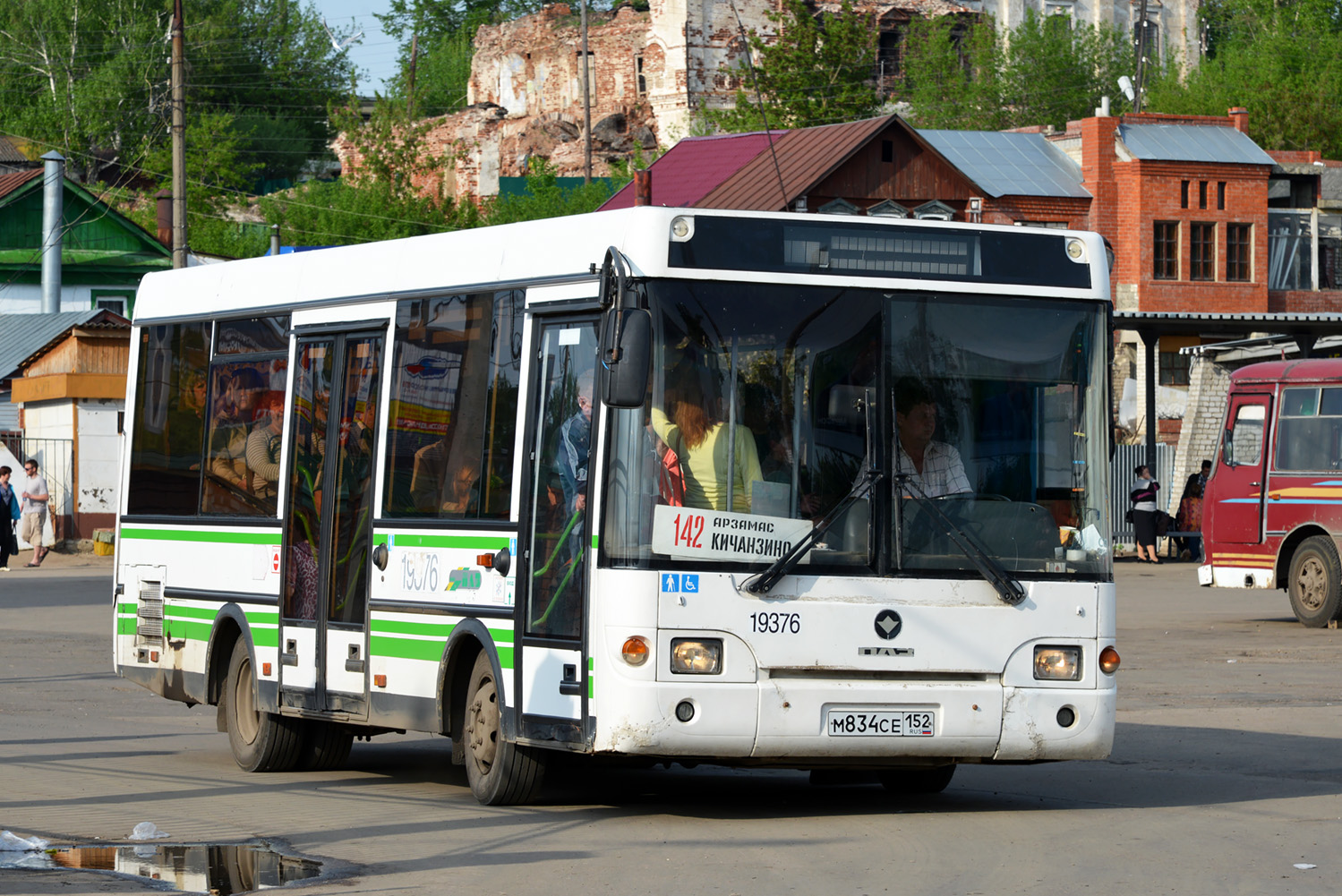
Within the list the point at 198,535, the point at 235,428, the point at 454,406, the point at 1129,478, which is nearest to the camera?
the point at 454,406

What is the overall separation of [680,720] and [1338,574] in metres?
16.4

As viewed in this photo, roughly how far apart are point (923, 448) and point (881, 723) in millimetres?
1267

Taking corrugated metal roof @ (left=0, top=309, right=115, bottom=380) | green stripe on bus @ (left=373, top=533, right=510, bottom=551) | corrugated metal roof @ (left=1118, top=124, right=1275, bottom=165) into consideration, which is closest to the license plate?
green stripe on bus @ (left=373, top=533, right=510, bottom=551)

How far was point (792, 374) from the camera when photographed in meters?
9.43

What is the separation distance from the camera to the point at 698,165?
2302 inches

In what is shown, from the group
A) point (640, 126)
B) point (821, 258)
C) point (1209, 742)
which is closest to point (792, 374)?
point (821, 258)

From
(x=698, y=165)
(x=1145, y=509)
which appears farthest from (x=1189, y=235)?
(x=1145, y=509)

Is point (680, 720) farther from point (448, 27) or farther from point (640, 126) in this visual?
point (448, 27)

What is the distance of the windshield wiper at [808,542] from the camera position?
9.20 m

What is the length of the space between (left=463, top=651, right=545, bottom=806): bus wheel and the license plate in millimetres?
1508

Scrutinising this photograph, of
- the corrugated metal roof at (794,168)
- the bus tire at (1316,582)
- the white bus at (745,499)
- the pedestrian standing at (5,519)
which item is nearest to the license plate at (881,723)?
the white bus at (745,499)

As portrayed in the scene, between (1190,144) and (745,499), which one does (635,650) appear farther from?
(1190,144)

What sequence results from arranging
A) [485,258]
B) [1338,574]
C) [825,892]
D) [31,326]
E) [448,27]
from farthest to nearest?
[448,27] → [31,326] → [1338,574] → [485,258] → [825,892]

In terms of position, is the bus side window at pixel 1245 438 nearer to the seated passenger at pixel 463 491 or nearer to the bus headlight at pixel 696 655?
the seated passenger at pixel 463 491
